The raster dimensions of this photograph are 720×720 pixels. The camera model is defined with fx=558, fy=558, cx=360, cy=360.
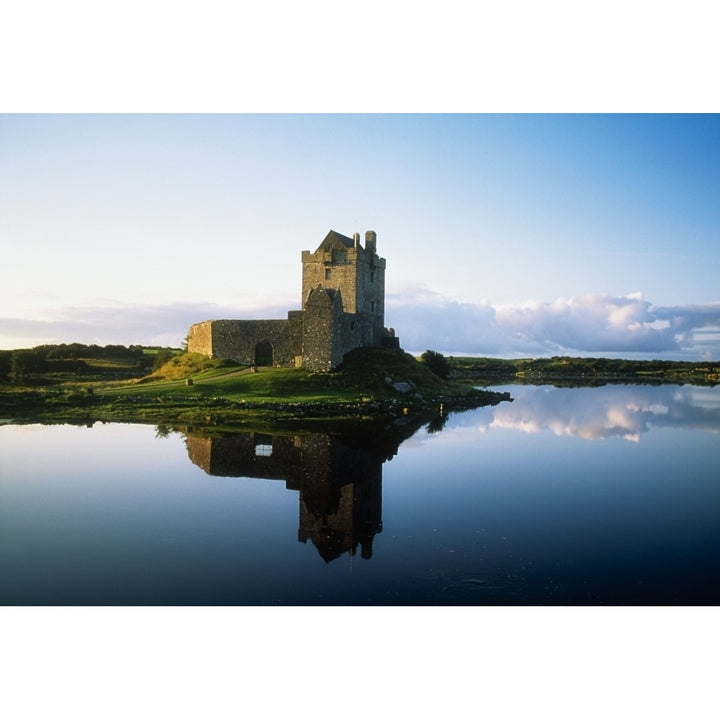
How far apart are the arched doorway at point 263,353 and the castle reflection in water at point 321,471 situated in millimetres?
16415

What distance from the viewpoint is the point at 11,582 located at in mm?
8875

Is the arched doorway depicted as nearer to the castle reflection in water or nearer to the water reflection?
the water reflection

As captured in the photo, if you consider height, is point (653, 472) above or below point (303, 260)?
below

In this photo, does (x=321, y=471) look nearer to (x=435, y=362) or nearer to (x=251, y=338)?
(x=251, y=338)

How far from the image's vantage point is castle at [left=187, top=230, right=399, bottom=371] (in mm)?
34719

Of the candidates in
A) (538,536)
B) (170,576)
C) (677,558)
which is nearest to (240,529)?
(170,576)

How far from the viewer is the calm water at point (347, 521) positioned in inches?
343

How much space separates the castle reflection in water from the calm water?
0.07 metres

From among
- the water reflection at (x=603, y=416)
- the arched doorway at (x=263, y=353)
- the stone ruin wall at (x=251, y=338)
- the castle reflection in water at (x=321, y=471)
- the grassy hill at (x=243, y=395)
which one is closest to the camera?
the castle reflection in water at (x=321, y=471)

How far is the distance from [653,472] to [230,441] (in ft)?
47.0

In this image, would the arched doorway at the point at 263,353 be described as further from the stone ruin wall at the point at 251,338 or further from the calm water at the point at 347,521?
the calm water at the point at 347,521

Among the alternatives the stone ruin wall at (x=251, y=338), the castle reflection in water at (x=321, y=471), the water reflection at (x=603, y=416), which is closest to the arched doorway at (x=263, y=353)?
the stone ruin wall at (x=251, y=338)

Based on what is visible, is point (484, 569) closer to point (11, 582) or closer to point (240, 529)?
point (240, 529)

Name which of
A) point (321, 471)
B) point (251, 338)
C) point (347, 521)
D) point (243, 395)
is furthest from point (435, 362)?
point (347, 521)
